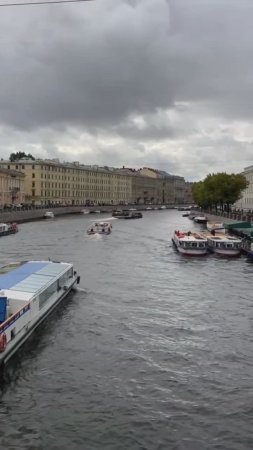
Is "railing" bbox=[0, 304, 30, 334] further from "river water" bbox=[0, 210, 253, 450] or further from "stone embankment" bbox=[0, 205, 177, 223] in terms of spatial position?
"stone embankment" bbox=[0, 205, 177, 223]

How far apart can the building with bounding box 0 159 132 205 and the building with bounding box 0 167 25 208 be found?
40.9 ft

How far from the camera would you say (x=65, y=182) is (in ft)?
541

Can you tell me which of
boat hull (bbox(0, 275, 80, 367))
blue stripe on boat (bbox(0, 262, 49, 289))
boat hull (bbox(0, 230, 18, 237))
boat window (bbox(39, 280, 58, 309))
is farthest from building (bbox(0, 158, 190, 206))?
boat hull (bbox(0, 275, 80, 367))

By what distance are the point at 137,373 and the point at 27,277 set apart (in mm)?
9407

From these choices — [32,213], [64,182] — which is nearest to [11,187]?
[32,213]

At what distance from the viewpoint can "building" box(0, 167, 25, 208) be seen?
381ft

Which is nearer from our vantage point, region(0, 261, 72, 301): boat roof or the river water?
the river water

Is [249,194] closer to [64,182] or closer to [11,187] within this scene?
[11,187]

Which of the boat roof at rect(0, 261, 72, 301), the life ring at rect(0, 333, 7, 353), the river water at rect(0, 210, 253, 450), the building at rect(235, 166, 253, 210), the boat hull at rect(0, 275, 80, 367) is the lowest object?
the river water at rect(0, 210, 253, 450)

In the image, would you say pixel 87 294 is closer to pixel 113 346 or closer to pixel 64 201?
pixel 113 346

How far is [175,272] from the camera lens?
1368 inches

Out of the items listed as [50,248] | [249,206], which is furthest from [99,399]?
[249,206]

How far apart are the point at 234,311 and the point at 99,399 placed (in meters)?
10.7

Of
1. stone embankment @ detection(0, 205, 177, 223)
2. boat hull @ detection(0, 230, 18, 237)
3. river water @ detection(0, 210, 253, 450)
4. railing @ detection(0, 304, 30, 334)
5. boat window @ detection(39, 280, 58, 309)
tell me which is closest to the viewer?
river water @ detection(0, 210, 253, 450)
